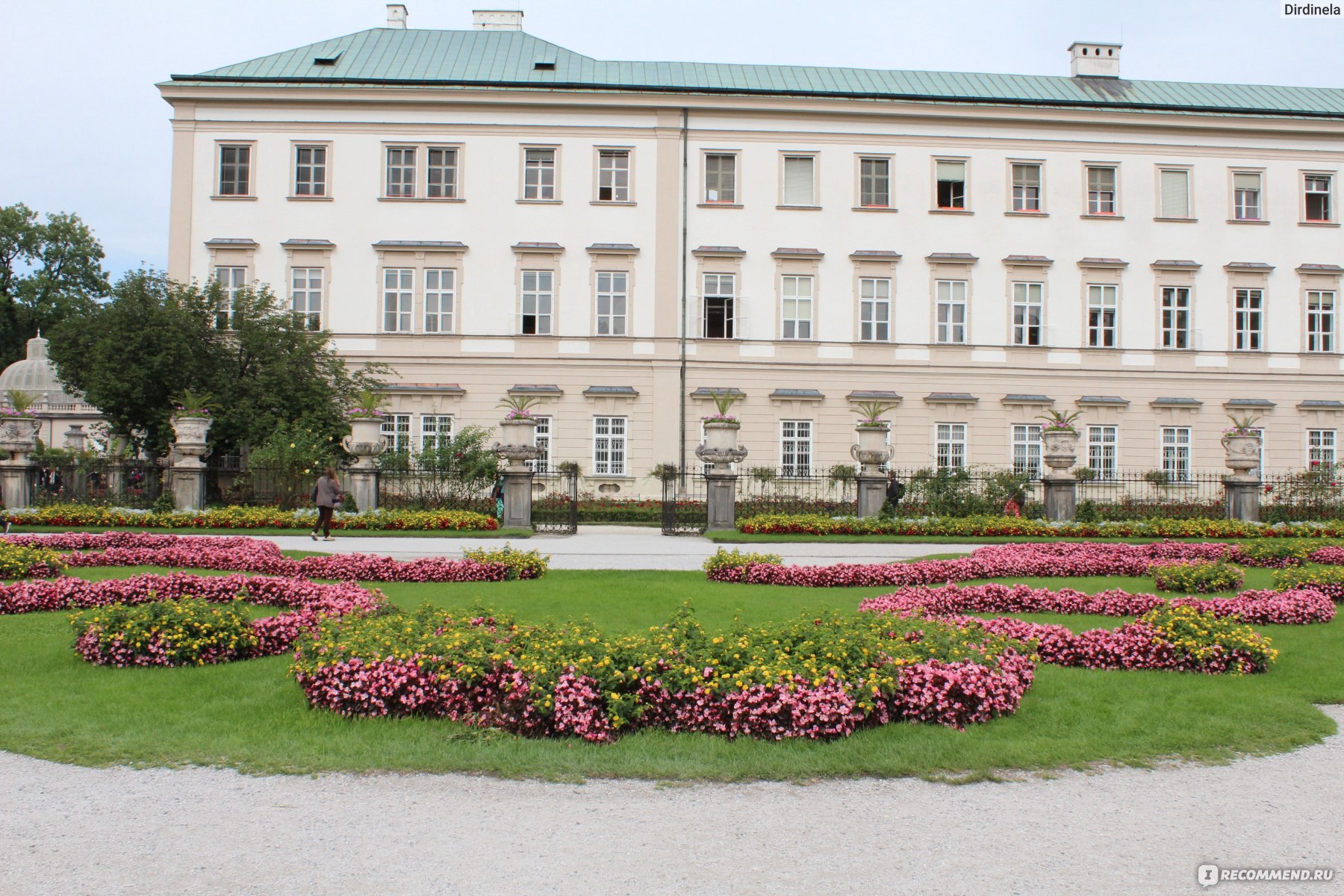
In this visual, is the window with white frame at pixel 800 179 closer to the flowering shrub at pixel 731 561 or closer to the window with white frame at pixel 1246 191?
the window with white frame at pixel 1246 191

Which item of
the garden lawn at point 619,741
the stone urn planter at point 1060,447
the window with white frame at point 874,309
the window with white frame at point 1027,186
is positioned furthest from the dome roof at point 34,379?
the garden lawn at point 619,741

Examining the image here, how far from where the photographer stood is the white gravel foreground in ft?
14.7

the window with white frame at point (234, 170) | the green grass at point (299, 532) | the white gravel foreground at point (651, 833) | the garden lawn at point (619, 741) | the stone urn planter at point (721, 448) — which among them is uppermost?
the window with white frame at point (234, 170)

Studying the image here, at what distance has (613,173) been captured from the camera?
3538 centimetres

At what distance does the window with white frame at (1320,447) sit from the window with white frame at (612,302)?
24548 mm

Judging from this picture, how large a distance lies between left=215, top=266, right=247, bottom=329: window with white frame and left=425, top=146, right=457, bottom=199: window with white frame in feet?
22.9

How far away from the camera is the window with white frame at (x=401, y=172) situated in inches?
1380

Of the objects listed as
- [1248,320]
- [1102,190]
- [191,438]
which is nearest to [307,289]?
[191,438]

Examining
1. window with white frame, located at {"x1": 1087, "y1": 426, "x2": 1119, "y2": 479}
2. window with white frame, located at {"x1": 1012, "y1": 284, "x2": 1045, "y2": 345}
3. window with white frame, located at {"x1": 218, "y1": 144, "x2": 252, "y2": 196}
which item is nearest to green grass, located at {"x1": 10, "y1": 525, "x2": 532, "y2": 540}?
window with white frame, located at {"x1": 218, "y1": 144, "x2": 252, "y2": 196}

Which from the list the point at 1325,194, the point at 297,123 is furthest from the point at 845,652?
the point at 1325,194

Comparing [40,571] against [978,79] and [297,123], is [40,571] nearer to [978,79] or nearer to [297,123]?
[297,123]

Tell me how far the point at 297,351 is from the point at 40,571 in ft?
58.4

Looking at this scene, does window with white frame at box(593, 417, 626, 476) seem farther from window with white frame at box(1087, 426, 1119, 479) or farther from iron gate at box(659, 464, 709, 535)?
window with white frame at box(1087, 426, 1119, 479)

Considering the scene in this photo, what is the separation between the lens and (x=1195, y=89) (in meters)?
38.6
